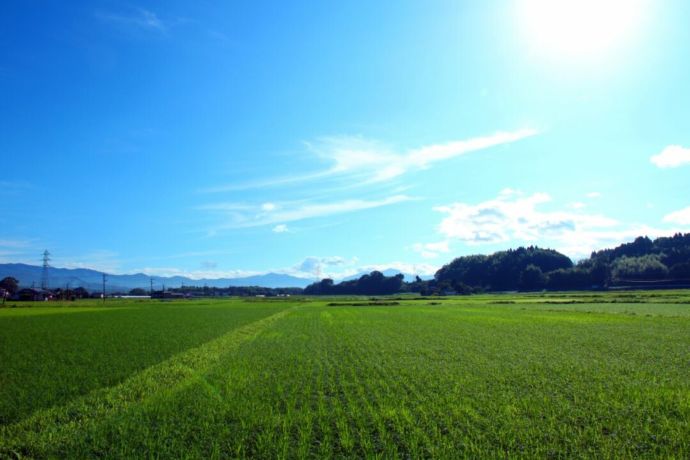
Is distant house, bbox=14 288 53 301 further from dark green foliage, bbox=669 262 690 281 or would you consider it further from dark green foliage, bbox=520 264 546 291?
dark green foliage, bbox=669 262 690 281

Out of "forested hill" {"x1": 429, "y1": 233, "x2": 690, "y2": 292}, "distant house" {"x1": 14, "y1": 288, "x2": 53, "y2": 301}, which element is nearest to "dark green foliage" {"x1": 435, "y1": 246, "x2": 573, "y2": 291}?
"forested hill" {"x1": 429, "y1": 233, "x2": 690, "y2": 292}

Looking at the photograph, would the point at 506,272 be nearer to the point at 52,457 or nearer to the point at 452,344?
the point at 452,344

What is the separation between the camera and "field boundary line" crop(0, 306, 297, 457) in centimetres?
975

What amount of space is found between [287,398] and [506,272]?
191847mm

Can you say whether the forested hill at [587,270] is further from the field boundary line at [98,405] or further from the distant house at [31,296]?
the field boundary line at [98,405]

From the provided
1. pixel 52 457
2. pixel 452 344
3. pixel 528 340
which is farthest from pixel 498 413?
pixel 528 340

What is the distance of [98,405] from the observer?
39.7 feet

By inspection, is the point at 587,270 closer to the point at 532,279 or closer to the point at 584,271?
the point at 584,271

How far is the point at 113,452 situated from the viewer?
896cm

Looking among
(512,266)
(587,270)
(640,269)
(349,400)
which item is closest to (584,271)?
(587,270)

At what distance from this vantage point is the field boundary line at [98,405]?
9.75 metres

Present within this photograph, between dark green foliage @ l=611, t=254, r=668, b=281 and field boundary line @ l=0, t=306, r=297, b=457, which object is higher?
dark green foliage @ l=611, t=254, r=668, b=281

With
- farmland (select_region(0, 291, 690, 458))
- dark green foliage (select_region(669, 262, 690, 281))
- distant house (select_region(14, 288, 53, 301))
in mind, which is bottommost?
farmland (select_region(0, 291, 690, 458))

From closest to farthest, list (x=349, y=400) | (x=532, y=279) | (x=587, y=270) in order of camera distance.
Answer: (x=349, y=400)
(x=587, y=270)
(x=532, y=279)
